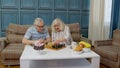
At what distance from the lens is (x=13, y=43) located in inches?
156

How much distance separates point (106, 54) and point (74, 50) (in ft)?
3.32

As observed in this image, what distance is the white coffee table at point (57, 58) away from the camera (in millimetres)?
2418

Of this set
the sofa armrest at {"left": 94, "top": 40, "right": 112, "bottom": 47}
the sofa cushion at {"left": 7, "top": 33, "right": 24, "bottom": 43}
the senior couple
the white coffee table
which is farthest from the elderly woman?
the sofa cushion at {"left": 7, "top": 33, "right": 24, "bottom": 43}

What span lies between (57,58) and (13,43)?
5.81 feet

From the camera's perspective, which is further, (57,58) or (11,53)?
(11,53)

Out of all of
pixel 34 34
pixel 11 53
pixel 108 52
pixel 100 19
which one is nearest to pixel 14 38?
pixel 11 53

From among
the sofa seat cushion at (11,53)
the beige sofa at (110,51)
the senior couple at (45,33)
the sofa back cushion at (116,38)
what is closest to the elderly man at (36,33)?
the senior couple at (45,33)

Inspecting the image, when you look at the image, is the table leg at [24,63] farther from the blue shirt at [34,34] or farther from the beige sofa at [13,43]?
the beige sofa at [13,43]

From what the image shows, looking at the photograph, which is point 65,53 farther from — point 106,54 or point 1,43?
point 1,43

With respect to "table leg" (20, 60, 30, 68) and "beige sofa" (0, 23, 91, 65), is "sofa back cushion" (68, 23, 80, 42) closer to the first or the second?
"beige sofa" (0, 23, 91, 65)

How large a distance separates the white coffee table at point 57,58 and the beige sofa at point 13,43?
72 centimetres

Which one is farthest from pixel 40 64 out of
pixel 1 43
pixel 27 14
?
pixel 27 14

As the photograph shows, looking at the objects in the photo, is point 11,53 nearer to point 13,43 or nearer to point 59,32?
point 13,43

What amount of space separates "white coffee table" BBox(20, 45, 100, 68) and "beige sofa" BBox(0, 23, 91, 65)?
0.72 metres
